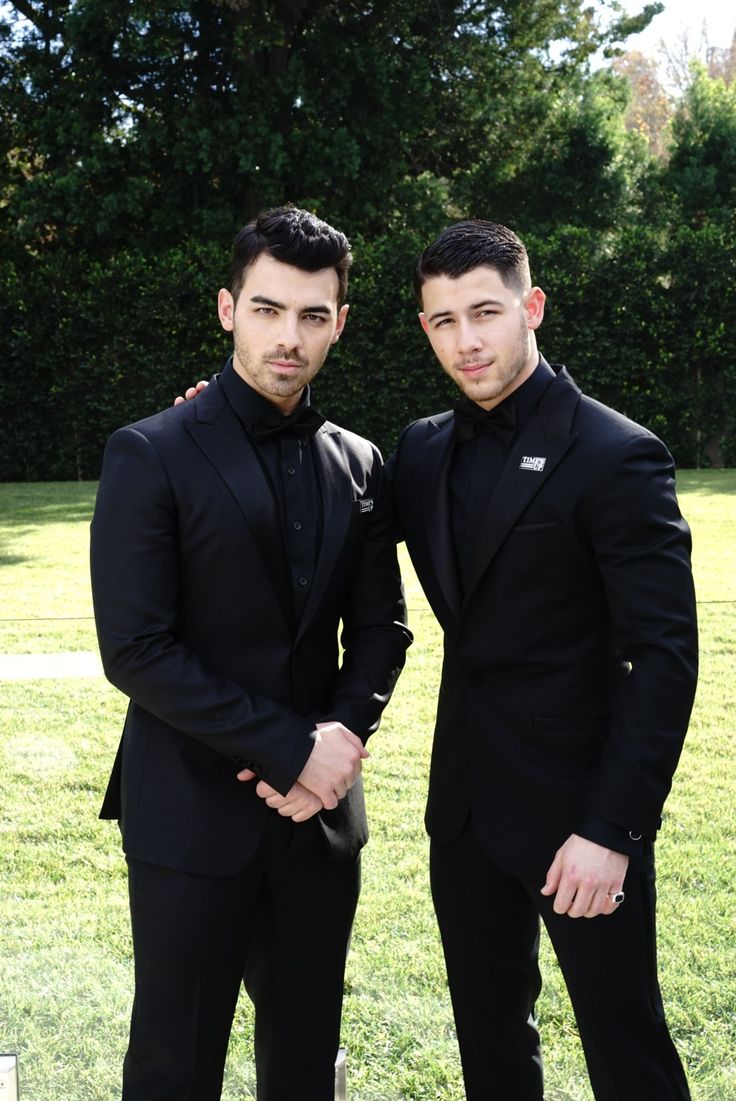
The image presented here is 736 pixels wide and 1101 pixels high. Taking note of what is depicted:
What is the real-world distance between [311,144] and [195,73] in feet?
8.43

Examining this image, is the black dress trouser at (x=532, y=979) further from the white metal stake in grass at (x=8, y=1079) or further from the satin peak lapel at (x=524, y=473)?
the white metal stake in grass at (x=8, y=1079)

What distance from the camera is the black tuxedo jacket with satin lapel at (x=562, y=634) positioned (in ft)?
7.02

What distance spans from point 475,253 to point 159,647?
111cm

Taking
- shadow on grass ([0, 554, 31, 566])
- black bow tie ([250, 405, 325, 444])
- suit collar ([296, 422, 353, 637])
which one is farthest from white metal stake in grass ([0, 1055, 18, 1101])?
shadow on grass ([0, 554, 31, 566])

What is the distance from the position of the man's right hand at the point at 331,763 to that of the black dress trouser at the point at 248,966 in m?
0.14

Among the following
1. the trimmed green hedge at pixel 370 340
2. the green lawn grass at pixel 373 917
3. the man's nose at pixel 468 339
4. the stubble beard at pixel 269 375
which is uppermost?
the trimmed green hedge at pixel 370 340

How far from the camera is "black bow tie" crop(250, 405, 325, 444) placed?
239 cm

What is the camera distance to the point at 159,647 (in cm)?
217

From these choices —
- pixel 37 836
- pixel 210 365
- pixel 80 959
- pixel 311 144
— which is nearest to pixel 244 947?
pixel 80 959

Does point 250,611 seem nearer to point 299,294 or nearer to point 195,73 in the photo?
point 299,294

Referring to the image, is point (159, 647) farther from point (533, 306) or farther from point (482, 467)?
point (533, 306)

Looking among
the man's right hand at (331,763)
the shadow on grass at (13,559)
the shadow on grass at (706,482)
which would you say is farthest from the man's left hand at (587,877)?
the shadow on grass at (706,482)

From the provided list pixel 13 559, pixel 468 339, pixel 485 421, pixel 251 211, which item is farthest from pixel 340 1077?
pixel 251 211

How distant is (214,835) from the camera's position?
2.27 meters
